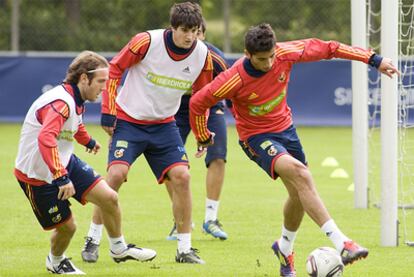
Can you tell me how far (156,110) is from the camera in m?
8.61

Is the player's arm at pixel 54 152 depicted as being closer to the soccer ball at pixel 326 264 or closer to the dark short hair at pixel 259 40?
the dark short hair at pixel 259 40

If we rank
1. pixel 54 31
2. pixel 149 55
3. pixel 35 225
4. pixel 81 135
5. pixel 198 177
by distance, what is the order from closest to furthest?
pixel 81 135 < pixel 149 55 < pixel 35 225 < pixel 198 177 < pixel 54 31

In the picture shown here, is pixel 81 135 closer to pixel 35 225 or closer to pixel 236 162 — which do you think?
pixel 35 225

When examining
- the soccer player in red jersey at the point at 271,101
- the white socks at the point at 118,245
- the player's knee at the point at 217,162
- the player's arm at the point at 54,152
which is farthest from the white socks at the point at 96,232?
the player's knee at the point at 217,162

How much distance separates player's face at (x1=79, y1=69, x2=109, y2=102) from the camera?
24.5ft

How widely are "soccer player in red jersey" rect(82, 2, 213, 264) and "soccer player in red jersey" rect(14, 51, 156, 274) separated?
71 cm

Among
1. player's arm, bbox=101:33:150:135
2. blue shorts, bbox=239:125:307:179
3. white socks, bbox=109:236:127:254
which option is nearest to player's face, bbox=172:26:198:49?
player's arm, bbox=101:33:150:135

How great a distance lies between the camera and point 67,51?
79.4 feet

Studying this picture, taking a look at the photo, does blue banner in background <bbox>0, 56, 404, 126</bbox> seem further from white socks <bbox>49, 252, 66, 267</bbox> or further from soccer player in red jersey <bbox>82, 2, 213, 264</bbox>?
white socks <bbox>49, 252, 66, 267</bbox>

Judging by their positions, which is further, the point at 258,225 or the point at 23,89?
the point at 23,89

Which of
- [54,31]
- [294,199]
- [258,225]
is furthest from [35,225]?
[54,31]

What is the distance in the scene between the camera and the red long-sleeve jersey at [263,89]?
7664mm

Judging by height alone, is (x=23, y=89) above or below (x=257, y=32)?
below

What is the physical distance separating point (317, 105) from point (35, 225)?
1306 centimetres
